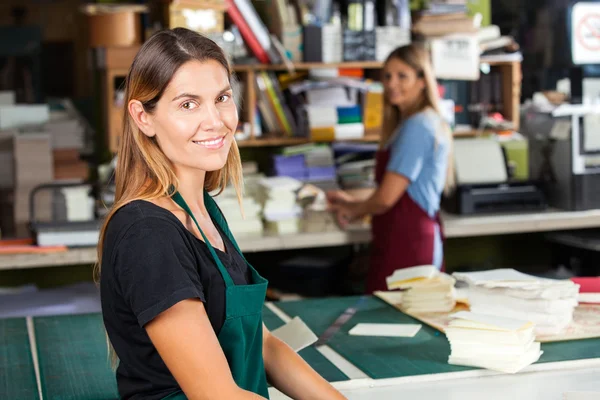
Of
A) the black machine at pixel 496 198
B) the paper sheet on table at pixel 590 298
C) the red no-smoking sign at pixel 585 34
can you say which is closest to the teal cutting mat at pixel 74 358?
the paper sheet on table at pixel 590 298

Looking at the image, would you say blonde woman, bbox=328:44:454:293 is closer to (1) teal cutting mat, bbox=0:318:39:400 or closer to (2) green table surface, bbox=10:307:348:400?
(2) green table surface, bbox=10:307:348:400

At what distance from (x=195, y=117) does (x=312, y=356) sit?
2.80ft

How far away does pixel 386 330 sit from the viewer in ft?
8.05

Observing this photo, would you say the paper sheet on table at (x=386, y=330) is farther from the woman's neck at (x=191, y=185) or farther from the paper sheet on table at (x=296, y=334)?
the woman's neck at (x=191, y=185)

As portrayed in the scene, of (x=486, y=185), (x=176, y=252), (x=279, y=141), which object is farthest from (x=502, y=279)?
(x=279, y=141)

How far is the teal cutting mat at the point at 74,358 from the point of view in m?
2.08

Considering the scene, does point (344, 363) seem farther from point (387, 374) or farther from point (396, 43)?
point (396, 43)

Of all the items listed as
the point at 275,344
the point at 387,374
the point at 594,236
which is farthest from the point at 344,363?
the point at 594,236

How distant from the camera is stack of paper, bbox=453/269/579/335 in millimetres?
2354

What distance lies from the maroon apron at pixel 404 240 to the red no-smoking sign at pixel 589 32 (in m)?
2.26

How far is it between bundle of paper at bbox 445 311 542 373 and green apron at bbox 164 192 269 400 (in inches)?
23.0

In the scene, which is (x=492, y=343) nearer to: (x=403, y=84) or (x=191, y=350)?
(x=191, y=350)

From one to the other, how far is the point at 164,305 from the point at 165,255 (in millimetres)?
84

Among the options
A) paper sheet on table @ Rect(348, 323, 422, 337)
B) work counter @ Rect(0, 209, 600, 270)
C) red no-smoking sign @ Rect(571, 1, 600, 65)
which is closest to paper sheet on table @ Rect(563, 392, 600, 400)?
paper sheet on table @ Rect(348, 323, 422, 337)
